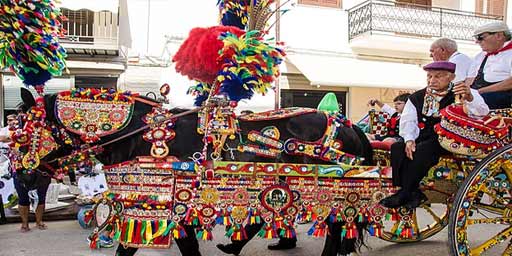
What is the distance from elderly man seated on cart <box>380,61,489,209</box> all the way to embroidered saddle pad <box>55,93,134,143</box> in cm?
203

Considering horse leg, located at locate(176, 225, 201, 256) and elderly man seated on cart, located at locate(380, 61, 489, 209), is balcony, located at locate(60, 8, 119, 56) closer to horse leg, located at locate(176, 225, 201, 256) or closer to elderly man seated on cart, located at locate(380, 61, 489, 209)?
horse leg, located at locate(176, 225, 201, 256)

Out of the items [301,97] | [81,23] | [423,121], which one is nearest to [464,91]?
[423,121]

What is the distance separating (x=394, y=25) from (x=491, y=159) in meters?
11.3

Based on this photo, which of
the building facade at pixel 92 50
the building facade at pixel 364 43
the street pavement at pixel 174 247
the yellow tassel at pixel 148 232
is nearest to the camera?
the yellow tassel at pixel 148 232

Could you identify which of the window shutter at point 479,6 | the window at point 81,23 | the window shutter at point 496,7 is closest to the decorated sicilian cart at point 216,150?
the window at point 81,23

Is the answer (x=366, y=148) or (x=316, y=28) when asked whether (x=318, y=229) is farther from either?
(x=316, y=28)

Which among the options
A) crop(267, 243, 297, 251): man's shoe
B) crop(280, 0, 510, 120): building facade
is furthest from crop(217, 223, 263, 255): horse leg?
crop(280, 0, 510, 120): building facade

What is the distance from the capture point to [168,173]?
3.33 m

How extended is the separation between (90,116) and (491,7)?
1490 cm

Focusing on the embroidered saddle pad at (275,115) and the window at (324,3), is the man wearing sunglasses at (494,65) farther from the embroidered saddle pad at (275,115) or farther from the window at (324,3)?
A: the window at (324,3)

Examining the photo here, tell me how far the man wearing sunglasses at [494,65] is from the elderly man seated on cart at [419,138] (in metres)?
0.49

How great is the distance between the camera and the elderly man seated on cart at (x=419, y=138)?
359 cm

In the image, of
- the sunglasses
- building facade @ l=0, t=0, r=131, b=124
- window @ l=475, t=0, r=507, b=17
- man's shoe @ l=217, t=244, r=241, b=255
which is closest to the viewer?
the sunglasses

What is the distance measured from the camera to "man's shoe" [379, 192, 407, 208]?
3639 millimetres
